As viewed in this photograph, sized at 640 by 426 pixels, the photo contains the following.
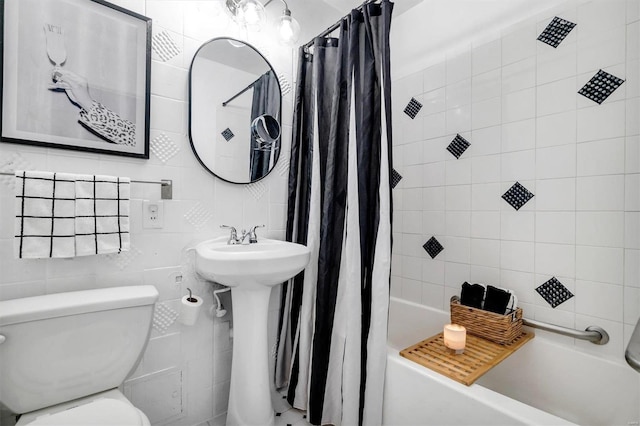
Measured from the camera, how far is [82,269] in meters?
1.18

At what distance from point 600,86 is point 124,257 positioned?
7.20ft

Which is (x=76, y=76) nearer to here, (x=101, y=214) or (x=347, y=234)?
(x=101, y=214)

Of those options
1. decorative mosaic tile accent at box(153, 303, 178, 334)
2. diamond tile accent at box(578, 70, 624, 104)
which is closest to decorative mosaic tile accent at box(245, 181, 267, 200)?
decorative mosaic tile accent at box(153, 303, 178, 334)

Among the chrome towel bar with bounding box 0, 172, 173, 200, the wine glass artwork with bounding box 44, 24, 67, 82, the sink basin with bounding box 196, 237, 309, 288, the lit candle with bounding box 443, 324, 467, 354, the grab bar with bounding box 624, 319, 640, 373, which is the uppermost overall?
the wine glass artwork with bounding box 44, 24, 67, 82

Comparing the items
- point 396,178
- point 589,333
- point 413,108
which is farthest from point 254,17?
point 589,333

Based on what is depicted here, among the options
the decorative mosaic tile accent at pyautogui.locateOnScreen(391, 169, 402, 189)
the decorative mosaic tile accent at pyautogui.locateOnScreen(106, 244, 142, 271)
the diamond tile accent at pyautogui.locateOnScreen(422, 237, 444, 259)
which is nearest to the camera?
the decorative mosaic tile accent at pyautogui.locateOnScreen(106, 244, 142, 271)

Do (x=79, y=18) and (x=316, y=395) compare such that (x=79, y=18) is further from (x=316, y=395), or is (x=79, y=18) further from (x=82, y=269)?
(x=316, y=395)

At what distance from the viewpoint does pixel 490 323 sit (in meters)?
1.45

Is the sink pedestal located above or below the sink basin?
below

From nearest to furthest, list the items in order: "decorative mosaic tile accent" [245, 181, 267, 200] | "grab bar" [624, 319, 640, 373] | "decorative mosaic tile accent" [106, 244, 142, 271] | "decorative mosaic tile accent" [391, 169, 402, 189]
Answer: "grab bar" [624, 319, 640, 373]
"decorative mosaic tile accent" [106, 244, 142, 271]
"decorative mosaic tile accent" [245, 181, 267, 200]
"decorative mosaic tile accent" [391, 169, 402, 189]

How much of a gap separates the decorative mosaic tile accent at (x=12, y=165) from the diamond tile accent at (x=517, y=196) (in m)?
2.11

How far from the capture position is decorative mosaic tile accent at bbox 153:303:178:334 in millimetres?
1358

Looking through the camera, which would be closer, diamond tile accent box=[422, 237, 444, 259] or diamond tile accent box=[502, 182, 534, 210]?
diamond tile accent box=[502, 182, 534, 210]

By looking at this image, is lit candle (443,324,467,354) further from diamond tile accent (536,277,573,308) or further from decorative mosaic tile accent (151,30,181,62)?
decorative mosaic tile accent (151,30,181,62)
